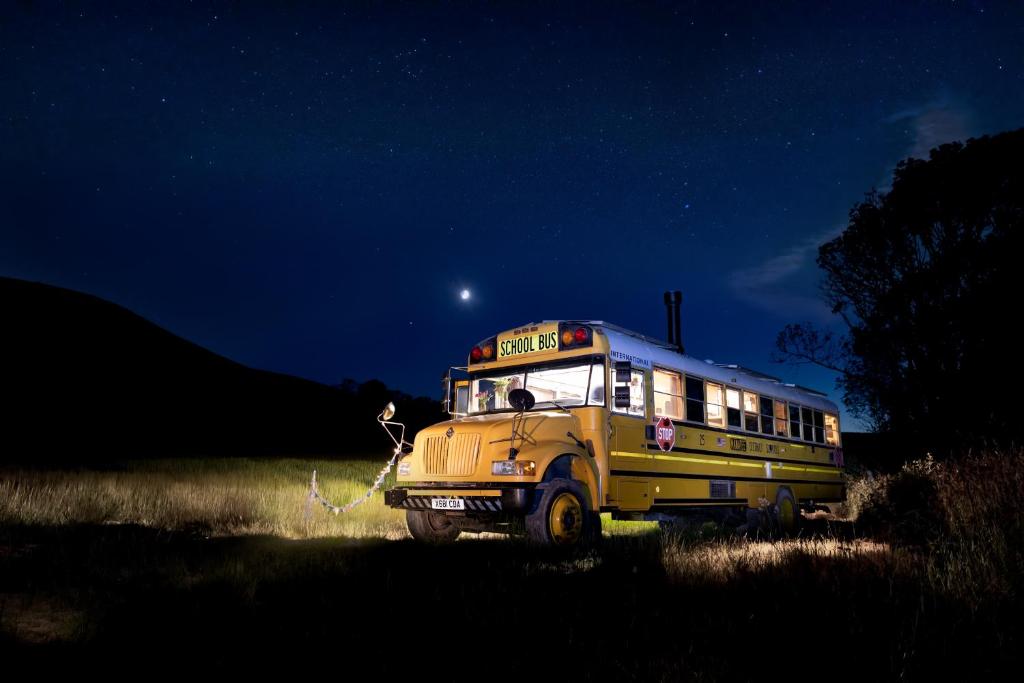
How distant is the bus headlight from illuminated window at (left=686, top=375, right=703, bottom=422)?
11.7 feet

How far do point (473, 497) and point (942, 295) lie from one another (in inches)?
644

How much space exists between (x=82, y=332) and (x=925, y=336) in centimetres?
5806

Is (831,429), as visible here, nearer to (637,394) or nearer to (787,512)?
(787,512)

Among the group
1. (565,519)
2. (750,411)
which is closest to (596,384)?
(565,519)

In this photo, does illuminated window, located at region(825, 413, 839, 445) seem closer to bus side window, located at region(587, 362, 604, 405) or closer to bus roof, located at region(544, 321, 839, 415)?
bus roof, located at region(544, 321, 839, 415)

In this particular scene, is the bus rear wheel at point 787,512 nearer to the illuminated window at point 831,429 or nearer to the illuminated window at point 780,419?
the illuminated window at point 780,419

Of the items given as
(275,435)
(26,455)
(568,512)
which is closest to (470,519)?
(568,512)

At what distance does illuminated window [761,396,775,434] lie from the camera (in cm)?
1224

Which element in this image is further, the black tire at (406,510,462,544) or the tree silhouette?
the tree silhouette

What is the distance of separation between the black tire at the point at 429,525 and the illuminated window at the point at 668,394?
325 centimetres

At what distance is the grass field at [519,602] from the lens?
3.61 m

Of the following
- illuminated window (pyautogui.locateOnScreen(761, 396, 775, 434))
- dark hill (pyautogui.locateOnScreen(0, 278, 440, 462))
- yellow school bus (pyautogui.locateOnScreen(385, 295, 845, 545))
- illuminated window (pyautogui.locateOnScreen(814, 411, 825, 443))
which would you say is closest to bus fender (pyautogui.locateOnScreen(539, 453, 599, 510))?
Result: yellow school bus (pyautogui.locateOnScreen(385, 295, 845, 545))

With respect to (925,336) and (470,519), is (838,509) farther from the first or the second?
(470,519)

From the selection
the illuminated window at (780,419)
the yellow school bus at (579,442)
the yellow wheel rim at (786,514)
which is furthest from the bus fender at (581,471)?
the illuminated window at (780,419)
